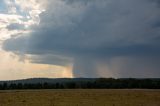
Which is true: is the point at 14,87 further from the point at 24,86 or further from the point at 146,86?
the point at 146,86

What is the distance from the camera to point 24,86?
116 meters
